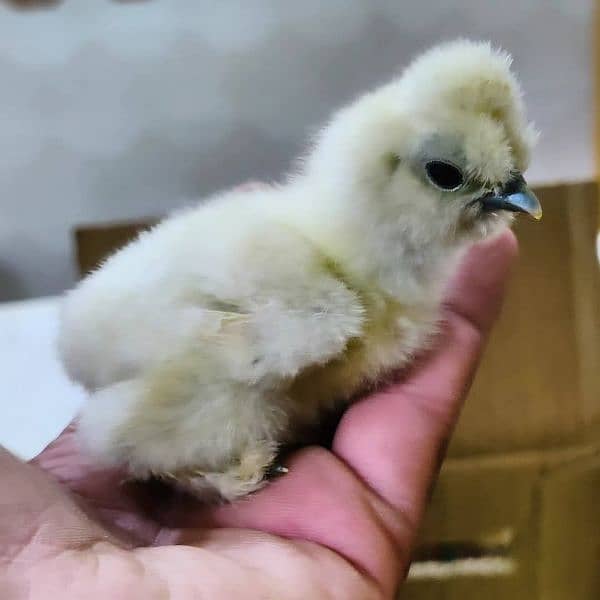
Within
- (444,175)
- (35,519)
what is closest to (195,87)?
(444,175)

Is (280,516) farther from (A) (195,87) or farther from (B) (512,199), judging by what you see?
(A) (195,87)

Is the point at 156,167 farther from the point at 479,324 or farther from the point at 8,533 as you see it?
the point at 8,533

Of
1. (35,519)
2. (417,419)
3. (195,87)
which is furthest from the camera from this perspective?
(195,87)

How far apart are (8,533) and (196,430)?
0.20 meters

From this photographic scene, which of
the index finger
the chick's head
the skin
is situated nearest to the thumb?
the skin

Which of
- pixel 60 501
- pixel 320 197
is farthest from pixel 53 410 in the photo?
pixel 320 197

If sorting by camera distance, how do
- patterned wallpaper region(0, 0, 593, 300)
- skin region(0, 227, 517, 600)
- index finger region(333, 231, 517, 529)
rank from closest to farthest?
skin region(0, 227, 517, 600), index finger region(333, 231, 517, 529), patterned wallpaper region(0, 0, 593, 300)

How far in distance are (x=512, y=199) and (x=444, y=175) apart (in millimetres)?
79

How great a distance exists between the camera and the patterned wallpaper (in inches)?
Answer: 62.6

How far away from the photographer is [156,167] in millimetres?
1728

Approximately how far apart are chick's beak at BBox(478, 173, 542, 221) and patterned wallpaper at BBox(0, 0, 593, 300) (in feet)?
2.85

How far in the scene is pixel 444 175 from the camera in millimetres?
847

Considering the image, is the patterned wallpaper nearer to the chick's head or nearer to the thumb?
the chick's head

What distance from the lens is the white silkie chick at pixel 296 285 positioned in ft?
2.69
